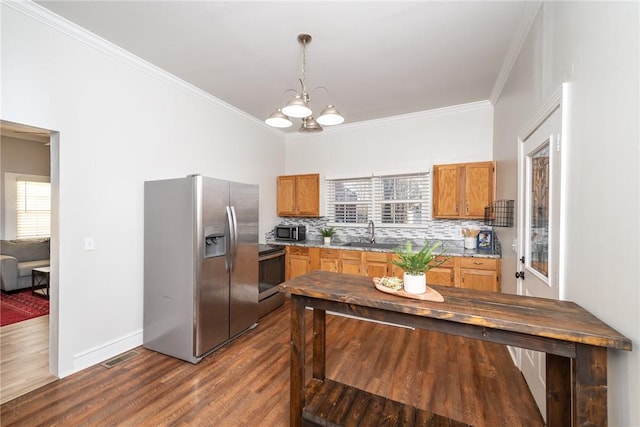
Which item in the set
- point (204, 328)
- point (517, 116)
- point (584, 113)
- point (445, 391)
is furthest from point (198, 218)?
point (517, 116)

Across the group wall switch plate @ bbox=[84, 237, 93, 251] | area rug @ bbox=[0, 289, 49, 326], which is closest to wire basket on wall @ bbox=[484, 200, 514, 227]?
wall switch plate @ bbox=[84, 237, 93, 251]

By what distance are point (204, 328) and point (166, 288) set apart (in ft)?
1.87

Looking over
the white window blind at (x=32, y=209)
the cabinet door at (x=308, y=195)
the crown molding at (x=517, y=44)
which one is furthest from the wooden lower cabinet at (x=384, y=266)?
the white window blind at (x=32, y=209)

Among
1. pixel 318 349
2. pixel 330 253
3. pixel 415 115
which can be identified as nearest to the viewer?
pixel 318 349

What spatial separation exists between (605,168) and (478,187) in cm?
263

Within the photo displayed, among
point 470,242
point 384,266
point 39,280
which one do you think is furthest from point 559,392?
point 39,280

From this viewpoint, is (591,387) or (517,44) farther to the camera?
(517,44)

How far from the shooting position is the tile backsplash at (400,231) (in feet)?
13.1

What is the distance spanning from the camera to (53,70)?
2.20 meters

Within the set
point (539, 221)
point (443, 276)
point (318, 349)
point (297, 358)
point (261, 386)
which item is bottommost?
point (261, 386)

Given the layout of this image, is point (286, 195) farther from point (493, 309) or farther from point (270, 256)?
point (493, 309)

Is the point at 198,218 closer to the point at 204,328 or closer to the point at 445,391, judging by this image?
the point at 204,328

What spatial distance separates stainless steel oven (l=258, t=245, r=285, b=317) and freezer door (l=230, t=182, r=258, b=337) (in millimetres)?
328

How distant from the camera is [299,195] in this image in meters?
4.96
